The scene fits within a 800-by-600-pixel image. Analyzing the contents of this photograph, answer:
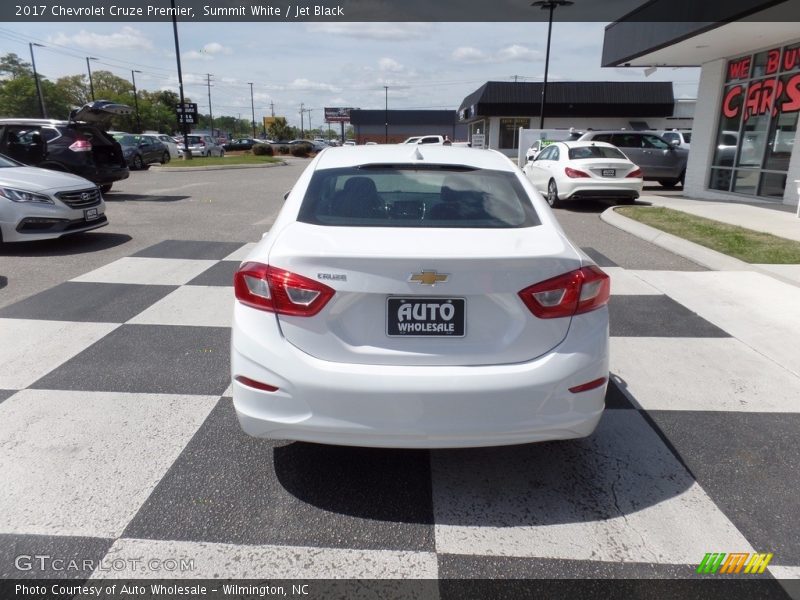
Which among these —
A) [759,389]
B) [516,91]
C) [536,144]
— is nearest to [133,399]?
[759,389]

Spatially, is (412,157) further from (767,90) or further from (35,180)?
(767,90)

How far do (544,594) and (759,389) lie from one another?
105 inches

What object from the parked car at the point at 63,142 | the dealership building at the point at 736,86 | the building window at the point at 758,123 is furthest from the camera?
the building window at the point at 758,123

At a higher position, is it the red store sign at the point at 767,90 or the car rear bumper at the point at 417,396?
the red store sign at the point at 767,90

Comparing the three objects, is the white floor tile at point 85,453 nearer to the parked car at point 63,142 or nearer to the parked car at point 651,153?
the parked car at point 63,142

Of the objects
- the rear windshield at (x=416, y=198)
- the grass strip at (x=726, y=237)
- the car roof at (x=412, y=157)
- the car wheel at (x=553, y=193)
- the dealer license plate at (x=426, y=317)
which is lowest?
the grass strip at (x=726, y=237)

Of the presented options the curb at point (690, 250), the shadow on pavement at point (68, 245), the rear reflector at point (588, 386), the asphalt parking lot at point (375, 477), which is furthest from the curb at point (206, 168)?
the rear reflector at point (588, 386)

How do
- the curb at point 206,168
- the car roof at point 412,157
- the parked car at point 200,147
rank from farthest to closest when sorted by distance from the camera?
the parked car at point 200,147
the curb at point 206,168
the car roof at point 412,157

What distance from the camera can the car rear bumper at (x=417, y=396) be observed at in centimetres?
238

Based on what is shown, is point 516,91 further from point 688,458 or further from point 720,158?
point 688,458

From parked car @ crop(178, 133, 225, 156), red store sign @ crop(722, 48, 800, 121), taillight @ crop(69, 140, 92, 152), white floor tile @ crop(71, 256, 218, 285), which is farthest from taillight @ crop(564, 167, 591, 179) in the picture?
parked car @ crop(178, 133, 225, 156)

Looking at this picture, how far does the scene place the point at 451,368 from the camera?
7.96 ft

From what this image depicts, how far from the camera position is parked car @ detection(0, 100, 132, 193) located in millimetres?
11680

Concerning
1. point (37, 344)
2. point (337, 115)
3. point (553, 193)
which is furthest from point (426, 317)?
point (337, 115)
